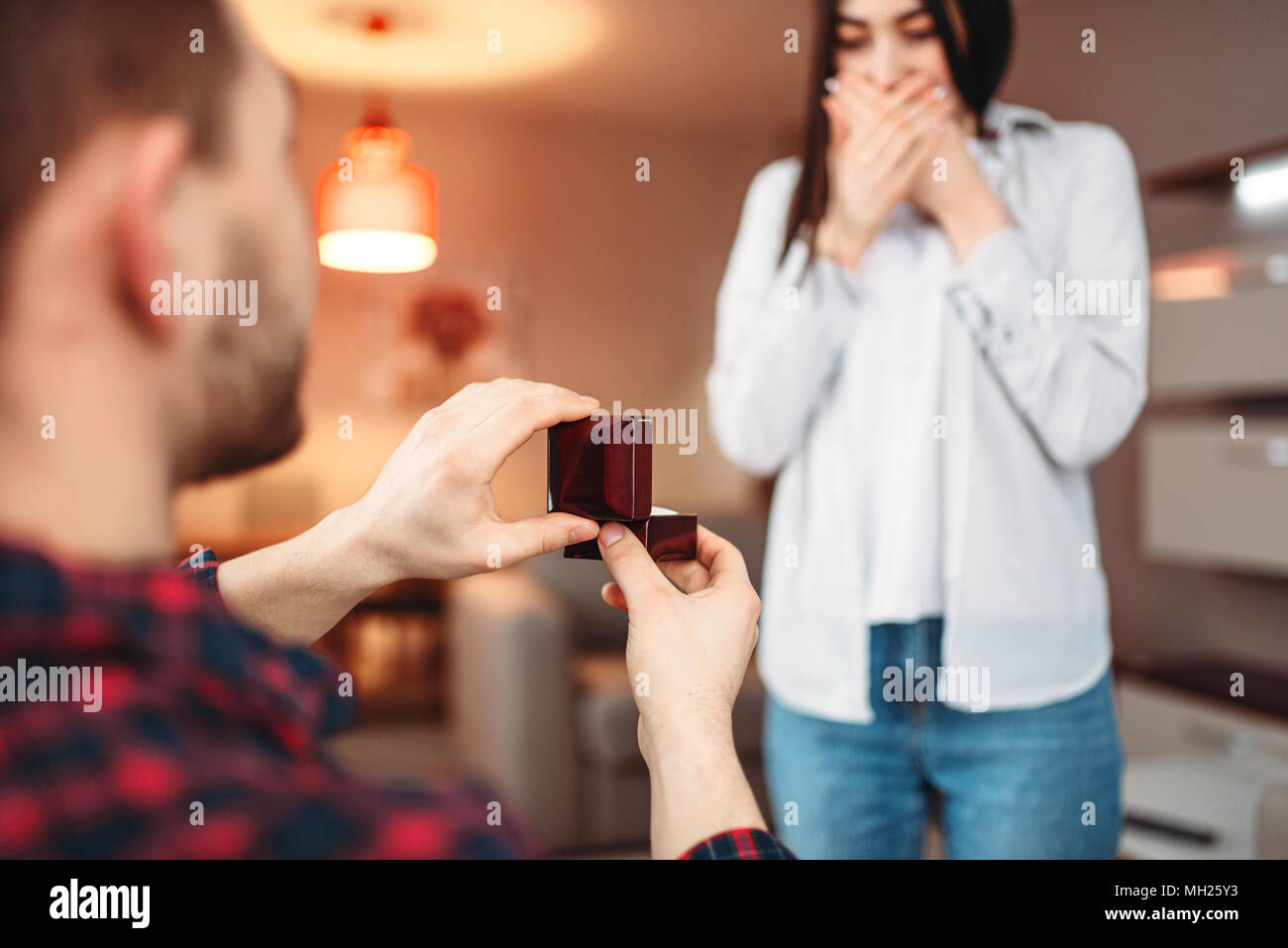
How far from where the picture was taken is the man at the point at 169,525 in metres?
0.25

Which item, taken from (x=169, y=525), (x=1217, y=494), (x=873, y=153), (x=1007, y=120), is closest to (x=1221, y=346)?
(x=1217, y=494)

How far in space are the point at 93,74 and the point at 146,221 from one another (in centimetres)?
9

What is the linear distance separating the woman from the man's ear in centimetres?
54

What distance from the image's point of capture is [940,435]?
0.78 m

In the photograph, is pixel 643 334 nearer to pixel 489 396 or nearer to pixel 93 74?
pixel 489 396

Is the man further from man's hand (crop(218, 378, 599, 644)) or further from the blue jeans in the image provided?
the blue jeans

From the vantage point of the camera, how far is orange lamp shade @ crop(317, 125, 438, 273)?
3.17 ft

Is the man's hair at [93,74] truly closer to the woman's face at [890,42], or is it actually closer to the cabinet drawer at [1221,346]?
the woman's face at [890,42]

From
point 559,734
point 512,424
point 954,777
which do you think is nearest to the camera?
point 512,424

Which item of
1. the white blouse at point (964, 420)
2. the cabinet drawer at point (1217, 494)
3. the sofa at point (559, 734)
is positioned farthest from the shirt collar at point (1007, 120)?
the sofa at point (559, 734)

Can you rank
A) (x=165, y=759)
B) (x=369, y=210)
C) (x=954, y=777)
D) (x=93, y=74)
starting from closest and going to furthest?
1. (x=165, y=759)
2. (x=93, y=74)
3. (x=954, y=777)
4. (x=369, y=210)

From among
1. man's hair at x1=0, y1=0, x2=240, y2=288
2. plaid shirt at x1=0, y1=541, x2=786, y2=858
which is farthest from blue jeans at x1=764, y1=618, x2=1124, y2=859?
man's hair at x1=0, y1=0, x2=240, y2=288

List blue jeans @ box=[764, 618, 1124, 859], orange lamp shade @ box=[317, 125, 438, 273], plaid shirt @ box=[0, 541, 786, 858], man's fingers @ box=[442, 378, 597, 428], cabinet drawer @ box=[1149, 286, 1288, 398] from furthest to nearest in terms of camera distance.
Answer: cabinet drawer @ box=[1149, 286, 1288, 398], orange lamp shade @ box=[317, 125, 438, 273], blue jeans @ box=[764, 618, 1124, 859], man's fingers @ box=[442, 378, 597, 428], plaid shirt @ box=[0, 541, 786, 858]

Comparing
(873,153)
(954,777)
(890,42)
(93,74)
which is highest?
(890,42)
